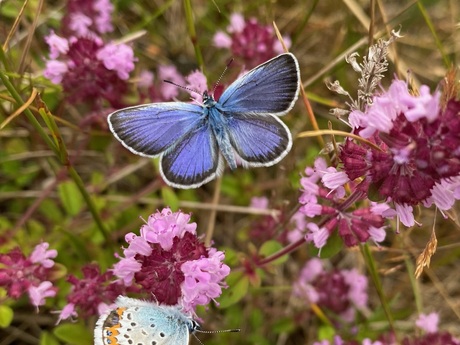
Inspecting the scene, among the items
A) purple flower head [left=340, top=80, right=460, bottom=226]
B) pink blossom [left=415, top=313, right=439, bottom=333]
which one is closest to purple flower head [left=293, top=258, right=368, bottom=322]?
pink blossom [left=415, top=313, right=439, bottom=333]

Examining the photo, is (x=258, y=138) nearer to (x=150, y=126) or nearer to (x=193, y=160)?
(x=193, y=160)

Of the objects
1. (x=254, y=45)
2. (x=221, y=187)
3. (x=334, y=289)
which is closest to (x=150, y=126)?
(x=254, y=45)

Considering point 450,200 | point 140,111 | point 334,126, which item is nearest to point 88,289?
point 140,111

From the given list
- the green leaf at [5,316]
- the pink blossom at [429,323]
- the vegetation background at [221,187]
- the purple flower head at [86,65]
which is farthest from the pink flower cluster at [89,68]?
the pink blossom at [429,323]

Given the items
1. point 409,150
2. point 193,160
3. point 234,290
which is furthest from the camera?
point 234,290

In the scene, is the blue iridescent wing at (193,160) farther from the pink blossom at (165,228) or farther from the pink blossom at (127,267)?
the pink blossom at (127,267)
